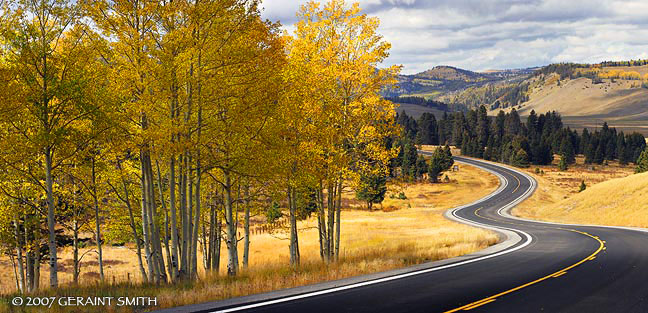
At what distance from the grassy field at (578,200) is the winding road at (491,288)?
2495 centimetres

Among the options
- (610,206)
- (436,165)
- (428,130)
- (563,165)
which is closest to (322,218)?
(610,206)

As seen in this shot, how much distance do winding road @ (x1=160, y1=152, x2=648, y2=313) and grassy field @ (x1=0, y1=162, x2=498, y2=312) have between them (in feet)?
3.06

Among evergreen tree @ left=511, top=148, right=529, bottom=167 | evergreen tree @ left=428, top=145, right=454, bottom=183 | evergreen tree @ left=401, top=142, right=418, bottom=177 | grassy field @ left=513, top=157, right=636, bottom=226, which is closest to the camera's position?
grassy field @ left=513, top=157, right=636, bottom=226

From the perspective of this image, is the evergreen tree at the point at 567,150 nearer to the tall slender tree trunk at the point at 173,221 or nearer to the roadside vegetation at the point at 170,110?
the roadside vegetation at the point at 170,110

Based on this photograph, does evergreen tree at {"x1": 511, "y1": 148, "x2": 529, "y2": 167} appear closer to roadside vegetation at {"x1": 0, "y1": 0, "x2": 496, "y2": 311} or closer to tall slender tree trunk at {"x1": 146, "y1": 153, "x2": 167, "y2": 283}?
roadside vegetation at {"x1": 0, "y1": 0, "x2": 496, "y2": 311}

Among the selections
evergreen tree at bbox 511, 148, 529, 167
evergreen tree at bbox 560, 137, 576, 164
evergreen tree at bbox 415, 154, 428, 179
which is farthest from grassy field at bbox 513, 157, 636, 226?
evergreen tree at bbox 415, 154, 428, 179

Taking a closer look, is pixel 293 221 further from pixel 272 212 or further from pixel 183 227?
pixel 272 212

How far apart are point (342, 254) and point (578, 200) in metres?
45.8

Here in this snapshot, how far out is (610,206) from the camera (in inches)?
1889

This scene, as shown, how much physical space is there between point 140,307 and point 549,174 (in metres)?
113

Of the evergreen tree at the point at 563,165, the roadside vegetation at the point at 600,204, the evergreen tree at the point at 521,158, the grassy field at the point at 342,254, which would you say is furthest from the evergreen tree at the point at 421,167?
the evergreen tree at the point at 563,165

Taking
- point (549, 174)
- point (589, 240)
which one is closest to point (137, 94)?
point (589, 240)

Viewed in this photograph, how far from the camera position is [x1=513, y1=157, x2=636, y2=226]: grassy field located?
155 feet

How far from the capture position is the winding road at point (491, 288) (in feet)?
35.1
